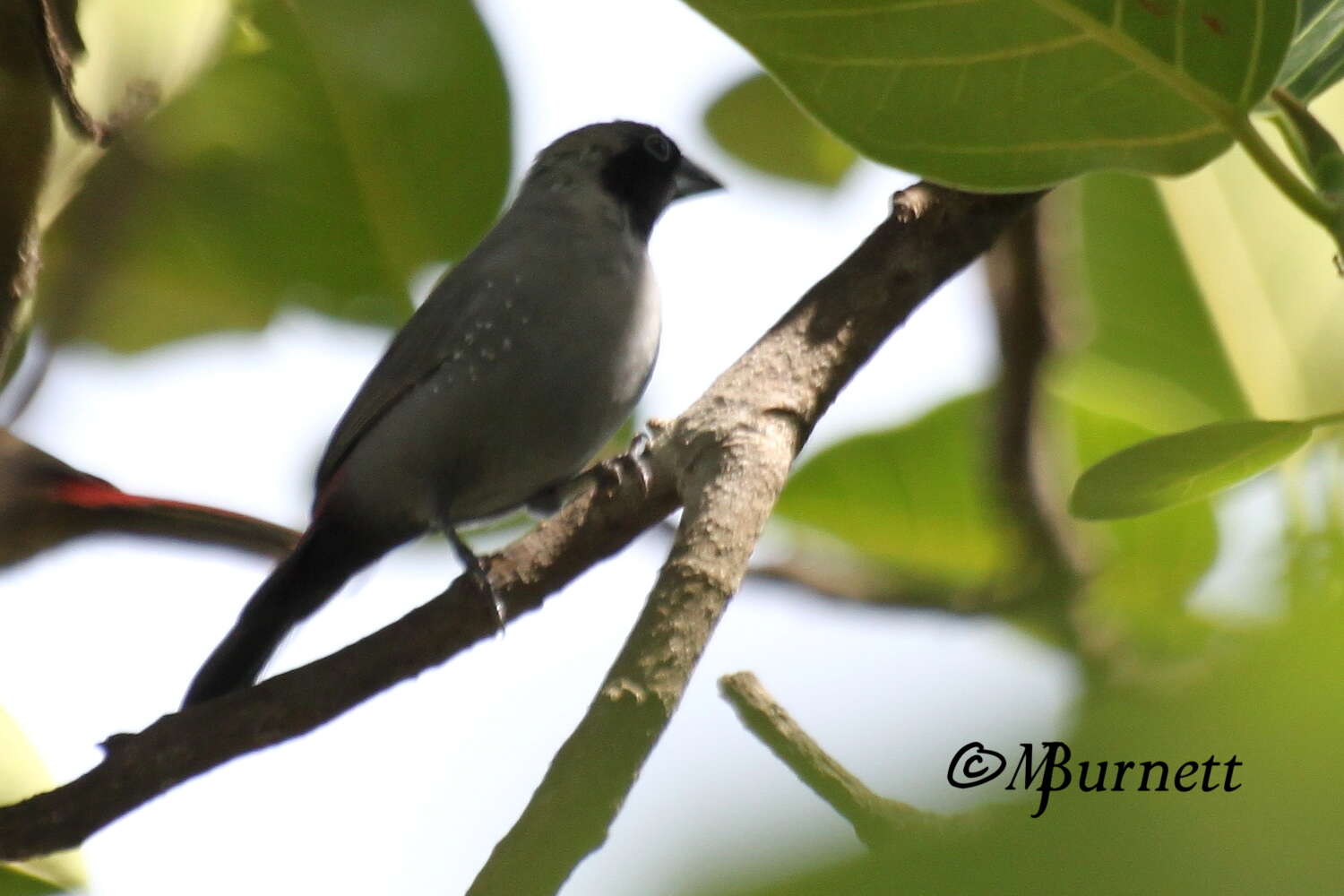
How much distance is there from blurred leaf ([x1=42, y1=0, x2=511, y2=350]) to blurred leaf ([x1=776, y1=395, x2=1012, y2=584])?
1.04m

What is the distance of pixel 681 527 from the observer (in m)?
2.00

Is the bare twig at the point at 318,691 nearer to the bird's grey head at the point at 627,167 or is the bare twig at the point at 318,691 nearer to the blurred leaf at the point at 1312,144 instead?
the blurred leaf at the point at 1312,144

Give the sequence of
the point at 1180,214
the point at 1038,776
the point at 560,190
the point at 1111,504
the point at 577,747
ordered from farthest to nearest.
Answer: the point at 560,190 < the point at 1180,214 < the point at 1111,504 < the point at 577,747 < the point at 1038,776

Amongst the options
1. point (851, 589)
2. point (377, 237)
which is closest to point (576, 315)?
point (377, 237)

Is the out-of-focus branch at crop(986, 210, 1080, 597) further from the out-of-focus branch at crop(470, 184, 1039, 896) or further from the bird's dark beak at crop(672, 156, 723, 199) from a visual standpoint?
the bird's dark beak at crop(672, 156, 723, 199)

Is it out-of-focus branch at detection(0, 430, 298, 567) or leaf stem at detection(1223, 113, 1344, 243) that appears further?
out-of-focus branch at detection(0, 430, 298, 567)

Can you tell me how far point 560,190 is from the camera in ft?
14.5

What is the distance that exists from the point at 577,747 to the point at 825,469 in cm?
165

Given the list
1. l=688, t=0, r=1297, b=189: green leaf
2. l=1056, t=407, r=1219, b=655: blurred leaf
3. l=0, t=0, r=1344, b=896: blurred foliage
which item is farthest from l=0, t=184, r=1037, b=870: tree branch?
l=688, t=0, r=1297, b=189: green leaf

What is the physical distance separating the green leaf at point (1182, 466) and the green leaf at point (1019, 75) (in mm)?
350

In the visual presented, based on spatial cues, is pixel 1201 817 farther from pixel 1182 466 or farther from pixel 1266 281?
pixel 1266 281

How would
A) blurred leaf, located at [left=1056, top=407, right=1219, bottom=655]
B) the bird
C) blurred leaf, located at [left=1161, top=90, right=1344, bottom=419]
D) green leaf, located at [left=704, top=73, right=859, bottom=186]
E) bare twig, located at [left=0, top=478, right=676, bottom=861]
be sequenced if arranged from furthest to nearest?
1. green leaf, located at [left=704, top=73, right=859, bottom=186]
2. the bird
3. blurred leaf, located at [left=1161, top=90, right=1344, bottom=419]
4. bare twig, located at [left=0, top=478, right=676, bottom=861]
5. blurred leaf, located at [left=1056, top=407, right=1219, bottom=655]

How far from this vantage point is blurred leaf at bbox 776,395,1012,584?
3070mm

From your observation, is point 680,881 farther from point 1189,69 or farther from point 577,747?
point 1189,69
